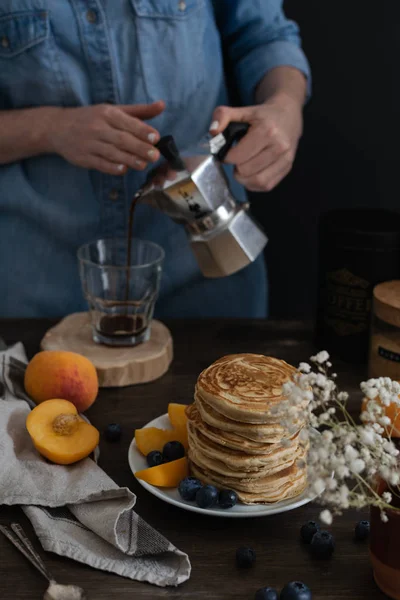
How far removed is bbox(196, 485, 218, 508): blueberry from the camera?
1.10 metres

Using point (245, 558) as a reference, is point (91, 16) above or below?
above

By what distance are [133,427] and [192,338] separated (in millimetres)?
436

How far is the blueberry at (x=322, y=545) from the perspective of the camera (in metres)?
1.04

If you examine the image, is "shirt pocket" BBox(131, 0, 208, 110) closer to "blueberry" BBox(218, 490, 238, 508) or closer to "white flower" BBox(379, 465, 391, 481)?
"blueberry" BBox(218, 490, 238, 508)

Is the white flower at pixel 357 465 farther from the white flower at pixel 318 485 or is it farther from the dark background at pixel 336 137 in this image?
the dark background at pixel 336 137

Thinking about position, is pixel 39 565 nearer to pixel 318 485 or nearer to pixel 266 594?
pixel 266 594

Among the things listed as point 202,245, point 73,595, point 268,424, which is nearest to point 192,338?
point 202,245

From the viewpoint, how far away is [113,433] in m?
1.35

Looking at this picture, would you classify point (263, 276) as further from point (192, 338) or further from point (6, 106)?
point (6, 106)

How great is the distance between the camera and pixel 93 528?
1.09 metres

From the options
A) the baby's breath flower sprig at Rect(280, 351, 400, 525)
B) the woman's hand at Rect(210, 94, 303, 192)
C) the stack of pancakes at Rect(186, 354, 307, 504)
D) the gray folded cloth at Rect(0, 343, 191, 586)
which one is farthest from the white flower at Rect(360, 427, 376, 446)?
the woman's hand at Rect(210, 94, 303, 192)

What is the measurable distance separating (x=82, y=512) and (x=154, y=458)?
142mm

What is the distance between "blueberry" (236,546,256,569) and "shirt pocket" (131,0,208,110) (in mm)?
1217

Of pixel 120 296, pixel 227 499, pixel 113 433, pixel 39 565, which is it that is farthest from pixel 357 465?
pixel 120 296
